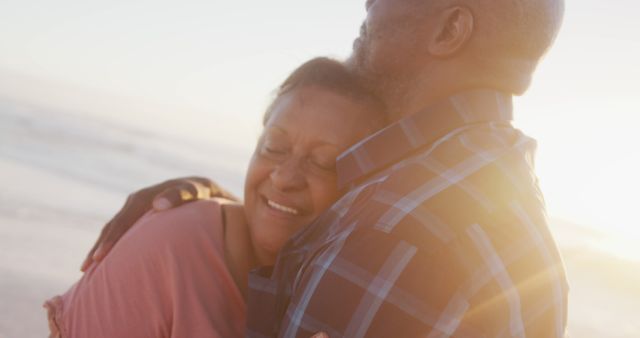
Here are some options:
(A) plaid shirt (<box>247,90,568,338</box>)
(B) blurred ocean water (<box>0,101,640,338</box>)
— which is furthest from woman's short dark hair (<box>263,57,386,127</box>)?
(B) blurred ocean water (<box>0,101,640,338</box>)

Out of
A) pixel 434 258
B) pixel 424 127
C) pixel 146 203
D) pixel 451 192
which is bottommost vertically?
pixel 146 203

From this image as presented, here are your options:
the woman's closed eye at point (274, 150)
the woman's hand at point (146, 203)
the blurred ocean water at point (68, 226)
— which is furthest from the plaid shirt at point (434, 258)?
the blurred ocean water at point (68, 226)

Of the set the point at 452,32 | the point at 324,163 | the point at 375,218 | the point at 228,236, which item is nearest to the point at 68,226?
the point at 228,236

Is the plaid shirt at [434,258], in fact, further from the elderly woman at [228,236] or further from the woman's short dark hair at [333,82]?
the woman's short dark hair at [333,82]

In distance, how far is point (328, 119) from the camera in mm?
2293

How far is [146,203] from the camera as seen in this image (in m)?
2.66

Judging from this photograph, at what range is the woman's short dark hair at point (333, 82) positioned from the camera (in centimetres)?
231

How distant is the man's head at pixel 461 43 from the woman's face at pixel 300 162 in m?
0.26

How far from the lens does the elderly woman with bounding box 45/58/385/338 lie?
2.10 meters

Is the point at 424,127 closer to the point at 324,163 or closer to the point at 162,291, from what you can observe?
the point at 324,163

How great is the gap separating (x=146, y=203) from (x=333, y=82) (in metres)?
0.86

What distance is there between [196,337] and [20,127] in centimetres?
1539

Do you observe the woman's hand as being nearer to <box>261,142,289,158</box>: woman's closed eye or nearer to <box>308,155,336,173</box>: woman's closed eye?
<box>261,142,289,158</box>: woman's closed eye

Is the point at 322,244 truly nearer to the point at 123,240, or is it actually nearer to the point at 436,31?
the point at 436,31
